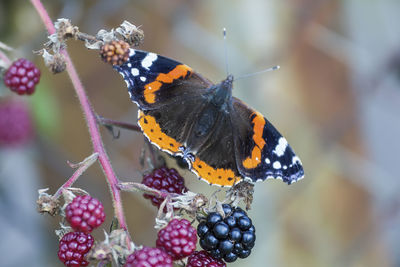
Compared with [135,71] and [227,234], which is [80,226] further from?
[135,71]

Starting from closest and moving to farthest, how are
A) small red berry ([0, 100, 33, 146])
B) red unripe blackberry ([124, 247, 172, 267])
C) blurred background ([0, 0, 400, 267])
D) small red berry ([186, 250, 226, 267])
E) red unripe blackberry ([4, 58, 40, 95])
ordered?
red unripe blackberry ([124, 247, 172, 267])
small red berry ([186, 250, 226, 267])
red unripe blackberry ([4, 58, 40, 95])
small red berry ([0, 100, 33, 146])
blurred background ([0, 0, 400, 267])

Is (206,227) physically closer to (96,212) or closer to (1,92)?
(96,212)

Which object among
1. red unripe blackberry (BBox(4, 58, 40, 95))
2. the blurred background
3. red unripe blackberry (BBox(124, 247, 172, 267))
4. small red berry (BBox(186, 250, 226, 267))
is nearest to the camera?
red unripe blackberry (BBox(124, 247, 172, 267))

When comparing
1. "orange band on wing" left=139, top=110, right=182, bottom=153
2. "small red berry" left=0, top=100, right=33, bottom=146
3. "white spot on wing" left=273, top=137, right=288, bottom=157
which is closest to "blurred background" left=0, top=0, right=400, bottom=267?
"small red berry" left=0, top=100, right=33, bottom=146

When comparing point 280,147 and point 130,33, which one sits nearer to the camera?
point 130,33

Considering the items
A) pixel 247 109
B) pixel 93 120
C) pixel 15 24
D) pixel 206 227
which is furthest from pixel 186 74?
pixel 15 24

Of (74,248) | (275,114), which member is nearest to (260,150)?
(74,248)

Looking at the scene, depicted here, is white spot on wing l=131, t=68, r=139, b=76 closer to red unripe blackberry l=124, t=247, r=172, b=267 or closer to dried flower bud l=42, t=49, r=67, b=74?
dried flower bud l=42, t=49, r=67, b=74
